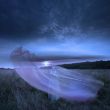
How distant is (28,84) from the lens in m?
6.83

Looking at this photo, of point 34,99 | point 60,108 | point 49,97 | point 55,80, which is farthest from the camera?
point 55,80

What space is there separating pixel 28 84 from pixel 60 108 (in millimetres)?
2808

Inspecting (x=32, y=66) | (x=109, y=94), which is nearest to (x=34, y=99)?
(x=32, y=66)

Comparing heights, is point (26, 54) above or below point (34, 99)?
above

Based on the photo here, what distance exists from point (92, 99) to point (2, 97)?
280 cm

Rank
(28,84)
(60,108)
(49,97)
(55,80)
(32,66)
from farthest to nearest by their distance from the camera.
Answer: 1. (28,84)
2. (32,66)
3. (55,80)
4. (49,97)
5. (60,108)

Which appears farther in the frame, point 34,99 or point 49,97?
point 49,97

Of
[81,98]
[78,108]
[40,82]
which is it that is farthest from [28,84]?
[78,108]

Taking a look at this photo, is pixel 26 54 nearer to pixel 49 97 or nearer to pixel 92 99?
pixel 49 97

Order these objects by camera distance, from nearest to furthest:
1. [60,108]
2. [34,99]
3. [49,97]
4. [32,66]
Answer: [60,108]
[34,99]
[49,97]
[32,66]

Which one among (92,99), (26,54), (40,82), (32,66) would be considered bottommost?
(92,99)

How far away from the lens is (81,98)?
5344mm

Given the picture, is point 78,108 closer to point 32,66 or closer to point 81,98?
point 81,98

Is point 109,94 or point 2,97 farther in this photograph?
point 109,94
